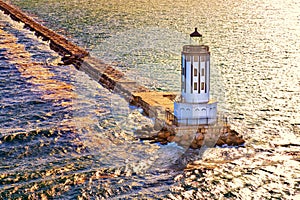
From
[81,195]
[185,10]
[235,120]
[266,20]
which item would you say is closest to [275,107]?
[235,120]

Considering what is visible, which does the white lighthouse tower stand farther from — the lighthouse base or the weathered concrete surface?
the weathered concrete surface

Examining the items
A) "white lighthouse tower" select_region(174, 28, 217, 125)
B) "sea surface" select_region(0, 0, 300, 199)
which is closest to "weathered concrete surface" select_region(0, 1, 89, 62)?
"sea surface" select_region(0, 0, 300, 199)

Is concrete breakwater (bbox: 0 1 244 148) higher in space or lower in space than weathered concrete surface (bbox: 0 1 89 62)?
lower

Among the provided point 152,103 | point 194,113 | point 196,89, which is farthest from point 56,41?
point 194,113

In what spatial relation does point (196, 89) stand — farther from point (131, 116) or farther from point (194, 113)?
point (131, 116)

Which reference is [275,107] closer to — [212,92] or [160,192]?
[212,92]
